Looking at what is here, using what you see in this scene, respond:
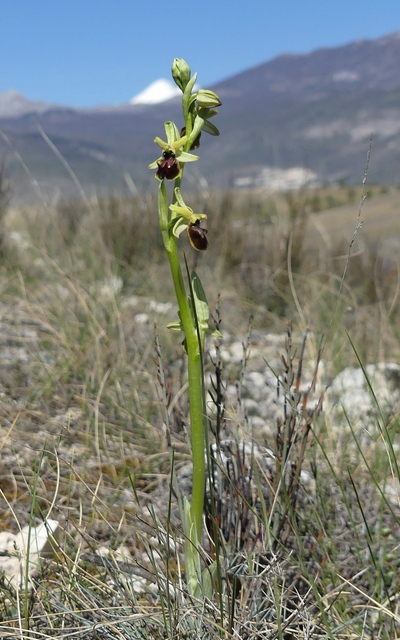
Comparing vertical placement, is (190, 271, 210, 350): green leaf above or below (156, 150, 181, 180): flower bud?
below

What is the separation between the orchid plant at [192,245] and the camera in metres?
1.14

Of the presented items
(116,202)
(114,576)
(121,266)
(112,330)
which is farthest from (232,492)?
(116,202)

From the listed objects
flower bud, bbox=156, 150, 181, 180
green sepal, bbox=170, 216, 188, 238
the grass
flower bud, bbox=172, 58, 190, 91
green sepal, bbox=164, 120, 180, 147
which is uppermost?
flower bud, bbox=172, 58, 190, 91

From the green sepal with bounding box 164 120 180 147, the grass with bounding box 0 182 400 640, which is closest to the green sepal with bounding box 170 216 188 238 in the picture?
the green sepal with bounding box 164 120 180 147

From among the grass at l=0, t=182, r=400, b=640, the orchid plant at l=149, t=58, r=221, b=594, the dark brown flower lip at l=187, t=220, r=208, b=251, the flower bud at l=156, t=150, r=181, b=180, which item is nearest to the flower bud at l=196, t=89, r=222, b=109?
the orchid plant at l=149, t=58, r=221, b=594

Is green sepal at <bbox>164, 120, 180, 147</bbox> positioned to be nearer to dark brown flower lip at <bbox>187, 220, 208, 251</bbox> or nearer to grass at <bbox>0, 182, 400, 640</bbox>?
dark brown flower lip at <bbox>187, 220, 208, 251</bbox>

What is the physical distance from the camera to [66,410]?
2129 mm

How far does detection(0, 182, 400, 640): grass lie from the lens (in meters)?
1.14

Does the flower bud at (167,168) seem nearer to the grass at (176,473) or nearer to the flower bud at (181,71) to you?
the flower bud at (181,71)

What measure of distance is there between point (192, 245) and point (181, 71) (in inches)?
13.8

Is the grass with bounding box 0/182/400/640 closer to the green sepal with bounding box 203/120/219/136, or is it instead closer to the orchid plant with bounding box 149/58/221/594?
the orchid plant with bounding box 149/58/221/594

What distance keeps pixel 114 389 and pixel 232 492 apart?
0.96 meters

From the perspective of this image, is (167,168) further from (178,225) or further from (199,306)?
(199,306)

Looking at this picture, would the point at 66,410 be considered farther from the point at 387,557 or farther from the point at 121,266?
the point at 121,266
